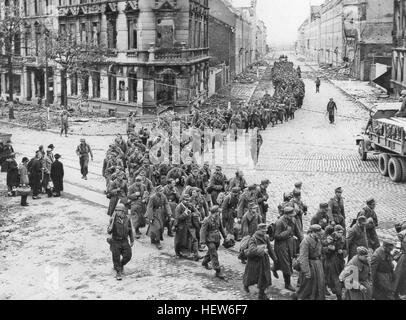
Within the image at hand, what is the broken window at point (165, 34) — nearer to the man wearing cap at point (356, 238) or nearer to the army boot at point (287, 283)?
the man wearing cap at point (356, 238)

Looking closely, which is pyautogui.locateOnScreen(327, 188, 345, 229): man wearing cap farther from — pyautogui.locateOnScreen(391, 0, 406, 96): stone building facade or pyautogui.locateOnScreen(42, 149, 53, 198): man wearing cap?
pyautogui.locateOnScreen(391, 0, 406, 96): stone building facade

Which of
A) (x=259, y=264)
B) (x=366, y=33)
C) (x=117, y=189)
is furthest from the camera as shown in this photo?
(x=366, y=33)

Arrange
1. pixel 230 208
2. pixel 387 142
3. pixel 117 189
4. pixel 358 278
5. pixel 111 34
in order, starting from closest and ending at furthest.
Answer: pixel 358 278, pixel 230 208, pixel 117 189, pixel 387 142, pixel 111 34

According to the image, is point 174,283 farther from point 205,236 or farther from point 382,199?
point 382,199

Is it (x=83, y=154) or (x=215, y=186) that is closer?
(x=215, y=186)

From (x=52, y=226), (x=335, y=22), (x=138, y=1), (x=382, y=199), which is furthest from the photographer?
(x=335, y=22)

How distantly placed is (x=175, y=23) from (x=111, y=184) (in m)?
22.4

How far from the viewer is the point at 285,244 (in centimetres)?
1070

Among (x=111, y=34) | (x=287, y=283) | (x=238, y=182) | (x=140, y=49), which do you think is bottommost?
(x=287, y=283)

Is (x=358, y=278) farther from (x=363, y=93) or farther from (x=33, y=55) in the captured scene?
(x=363, y=93)

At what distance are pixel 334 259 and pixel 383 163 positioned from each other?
1140 centimetres

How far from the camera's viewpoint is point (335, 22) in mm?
89125

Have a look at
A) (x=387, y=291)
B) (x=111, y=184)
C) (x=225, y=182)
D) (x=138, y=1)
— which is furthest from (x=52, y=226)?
(x=138, y=1)

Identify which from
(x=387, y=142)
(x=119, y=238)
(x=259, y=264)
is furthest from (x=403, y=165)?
(x=119, y=238)
